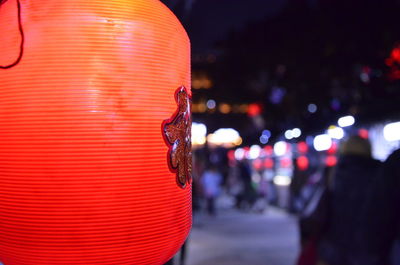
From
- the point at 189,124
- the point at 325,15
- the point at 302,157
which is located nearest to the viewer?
the point at 189,124

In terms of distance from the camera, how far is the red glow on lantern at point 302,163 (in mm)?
14375

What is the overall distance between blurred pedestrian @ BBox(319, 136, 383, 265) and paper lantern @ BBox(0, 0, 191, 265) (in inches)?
108

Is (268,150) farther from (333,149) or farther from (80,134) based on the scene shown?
(80,134)

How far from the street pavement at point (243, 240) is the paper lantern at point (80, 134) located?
6.55 m

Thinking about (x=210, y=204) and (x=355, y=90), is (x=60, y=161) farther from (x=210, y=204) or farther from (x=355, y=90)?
(x=210, y=204)

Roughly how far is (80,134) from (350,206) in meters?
3.35

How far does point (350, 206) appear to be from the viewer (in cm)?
418

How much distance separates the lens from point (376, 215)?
3678mm

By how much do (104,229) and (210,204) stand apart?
43.6 feet

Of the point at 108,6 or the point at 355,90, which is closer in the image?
the point at 108,6

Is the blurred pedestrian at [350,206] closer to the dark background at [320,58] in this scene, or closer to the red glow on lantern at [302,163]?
the dark background at [320,58]

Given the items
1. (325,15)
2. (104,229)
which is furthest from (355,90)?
(104,229)

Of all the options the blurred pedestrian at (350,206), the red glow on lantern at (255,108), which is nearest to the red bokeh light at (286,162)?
the red glow on lantern at (255,108)

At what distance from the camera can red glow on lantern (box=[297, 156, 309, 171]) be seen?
14.4 metres
